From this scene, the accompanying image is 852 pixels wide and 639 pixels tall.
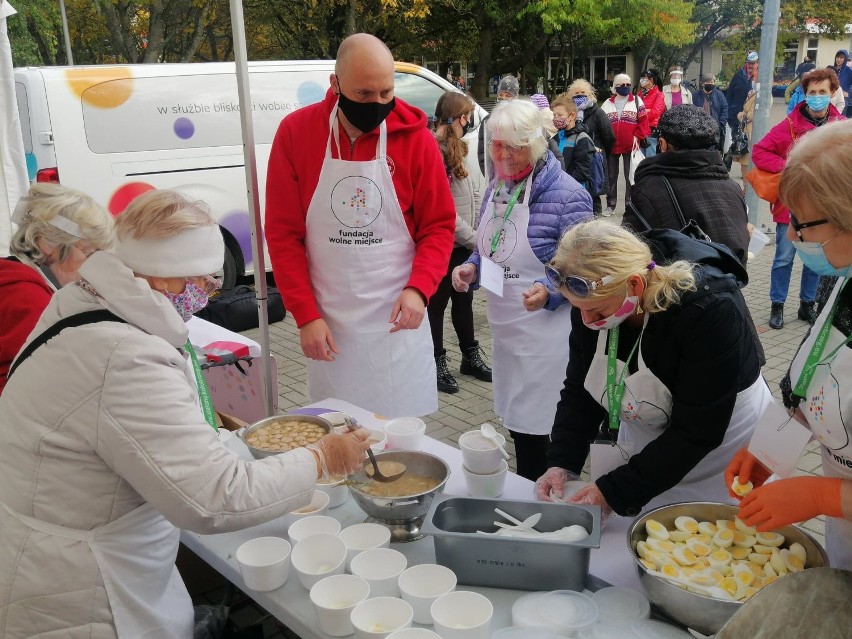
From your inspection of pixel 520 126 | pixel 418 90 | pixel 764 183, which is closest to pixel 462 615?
pixel 520 126

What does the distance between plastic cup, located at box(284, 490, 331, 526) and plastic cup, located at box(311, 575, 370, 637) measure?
11.4 inches

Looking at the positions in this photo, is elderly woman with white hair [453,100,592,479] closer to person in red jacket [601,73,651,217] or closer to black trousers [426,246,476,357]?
black trousers [426,246,476,357]

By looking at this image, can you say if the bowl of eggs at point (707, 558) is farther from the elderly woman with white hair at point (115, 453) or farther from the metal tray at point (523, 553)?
the elderly woman with white hair at point (115, 453)

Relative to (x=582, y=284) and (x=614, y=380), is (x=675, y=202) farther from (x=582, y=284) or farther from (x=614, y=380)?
(x=582, y=284)

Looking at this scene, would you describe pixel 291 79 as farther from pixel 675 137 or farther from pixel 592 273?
pixel 592 273

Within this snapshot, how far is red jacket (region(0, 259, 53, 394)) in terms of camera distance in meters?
2.49

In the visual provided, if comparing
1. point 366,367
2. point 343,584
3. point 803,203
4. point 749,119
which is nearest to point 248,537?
point 343,584

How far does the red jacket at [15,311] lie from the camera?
2492 millimetres

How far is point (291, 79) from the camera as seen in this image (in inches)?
254

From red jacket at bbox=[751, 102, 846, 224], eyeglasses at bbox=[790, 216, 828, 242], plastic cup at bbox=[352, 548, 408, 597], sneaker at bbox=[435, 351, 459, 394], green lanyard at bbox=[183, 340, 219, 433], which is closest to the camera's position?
eyeglasses at bbox=[790, 216, 828, 242]

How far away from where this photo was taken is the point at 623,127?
11.0 metres

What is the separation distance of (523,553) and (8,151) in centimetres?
331

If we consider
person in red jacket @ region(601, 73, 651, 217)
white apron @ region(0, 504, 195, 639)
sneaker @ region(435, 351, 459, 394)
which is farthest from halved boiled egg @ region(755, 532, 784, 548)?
person in red jacket @ region(601, 73, 651, 217)

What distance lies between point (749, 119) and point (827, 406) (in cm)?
1138
